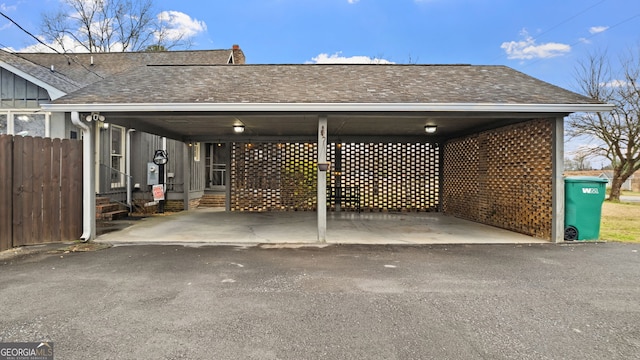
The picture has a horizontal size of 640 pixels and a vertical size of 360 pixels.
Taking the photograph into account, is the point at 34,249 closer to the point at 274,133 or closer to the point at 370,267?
the point at 370,267

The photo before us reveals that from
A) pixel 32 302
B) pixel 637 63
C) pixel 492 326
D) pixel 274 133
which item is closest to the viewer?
pixel 492 326

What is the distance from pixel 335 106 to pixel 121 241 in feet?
14.9

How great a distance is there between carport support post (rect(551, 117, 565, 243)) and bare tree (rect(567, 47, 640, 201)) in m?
13.7

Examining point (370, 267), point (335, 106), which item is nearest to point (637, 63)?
point (335, 106)

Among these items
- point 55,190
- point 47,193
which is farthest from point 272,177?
point 47,193

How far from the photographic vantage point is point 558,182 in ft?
19.2

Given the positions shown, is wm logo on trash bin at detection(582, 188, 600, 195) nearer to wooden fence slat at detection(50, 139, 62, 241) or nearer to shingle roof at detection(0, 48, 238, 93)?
wooden fence slat at detection(50, 139, 62, 241)

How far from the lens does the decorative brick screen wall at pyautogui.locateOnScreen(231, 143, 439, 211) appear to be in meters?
11.0

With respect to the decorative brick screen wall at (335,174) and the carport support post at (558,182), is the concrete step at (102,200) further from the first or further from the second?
the carport support post at (558,182)

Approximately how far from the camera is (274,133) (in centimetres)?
1012

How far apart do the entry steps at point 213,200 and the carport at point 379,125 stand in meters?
1.88

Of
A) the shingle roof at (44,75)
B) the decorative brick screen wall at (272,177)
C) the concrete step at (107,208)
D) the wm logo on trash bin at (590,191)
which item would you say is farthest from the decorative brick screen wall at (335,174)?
the wm logo on trash bin at (590,191)

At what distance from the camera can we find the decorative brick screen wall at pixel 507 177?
621cm

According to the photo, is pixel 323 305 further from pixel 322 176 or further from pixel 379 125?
pixel 379 125
